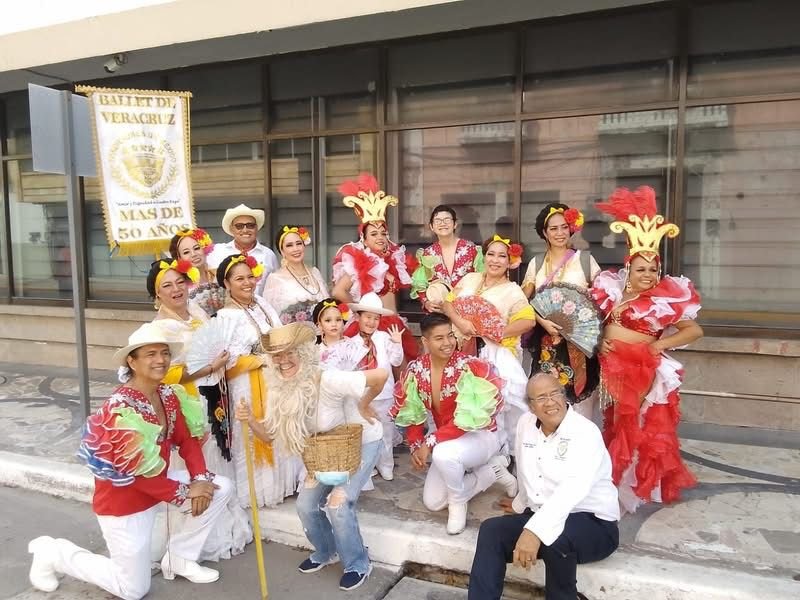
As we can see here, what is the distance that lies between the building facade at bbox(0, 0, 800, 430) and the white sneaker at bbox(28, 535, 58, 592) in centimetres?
402

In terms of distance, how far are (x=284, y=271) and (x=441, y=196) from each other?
91.5 inches

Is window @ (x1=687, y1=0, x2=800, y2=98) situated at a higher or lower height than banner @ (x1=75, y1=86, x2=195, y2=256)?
higher

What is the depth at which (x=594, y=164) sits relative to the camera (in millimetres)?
5797

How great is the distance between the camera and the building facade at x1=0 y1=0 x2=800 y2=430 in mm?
5262

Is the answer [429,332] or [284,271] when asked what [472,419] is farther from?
[284,271]

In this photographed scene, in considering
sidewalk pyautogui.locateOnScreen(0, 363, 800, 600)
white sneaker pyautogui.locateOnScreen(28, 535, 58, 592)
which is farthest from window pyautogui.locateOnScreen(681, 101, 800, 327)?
white sneaker pyautogui.locateOnScreen(28, 535, 58, 592)

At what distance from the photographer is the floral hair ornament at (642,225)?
3.84m

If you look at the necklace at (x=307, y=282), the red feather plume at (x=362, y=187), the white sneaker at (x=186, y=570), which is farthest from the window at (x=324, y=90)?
the white sneaker at (x=186, y=570)

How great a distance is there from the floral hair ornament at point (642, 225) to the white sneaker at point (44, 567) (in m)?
3.75

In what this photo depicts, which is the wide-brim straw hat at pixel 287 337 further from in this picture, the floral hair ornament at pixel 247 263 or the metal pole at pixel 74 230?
the metal pole at pixel 74 230

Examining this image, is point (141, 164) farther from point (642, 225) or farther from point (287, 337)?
point (642, 225)

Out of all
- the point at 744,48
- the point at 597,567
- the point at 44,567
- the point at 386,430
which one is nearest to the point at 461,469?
the point at 597,567

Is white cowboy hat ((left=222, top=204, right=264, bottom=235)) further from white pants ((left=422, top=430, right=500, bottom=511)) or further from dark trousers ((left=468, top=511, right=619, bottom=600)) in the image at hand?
dark trousers ((left=468, top=511, right=619, bottom=600))

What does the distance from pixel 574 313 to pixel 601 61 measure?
289cm
